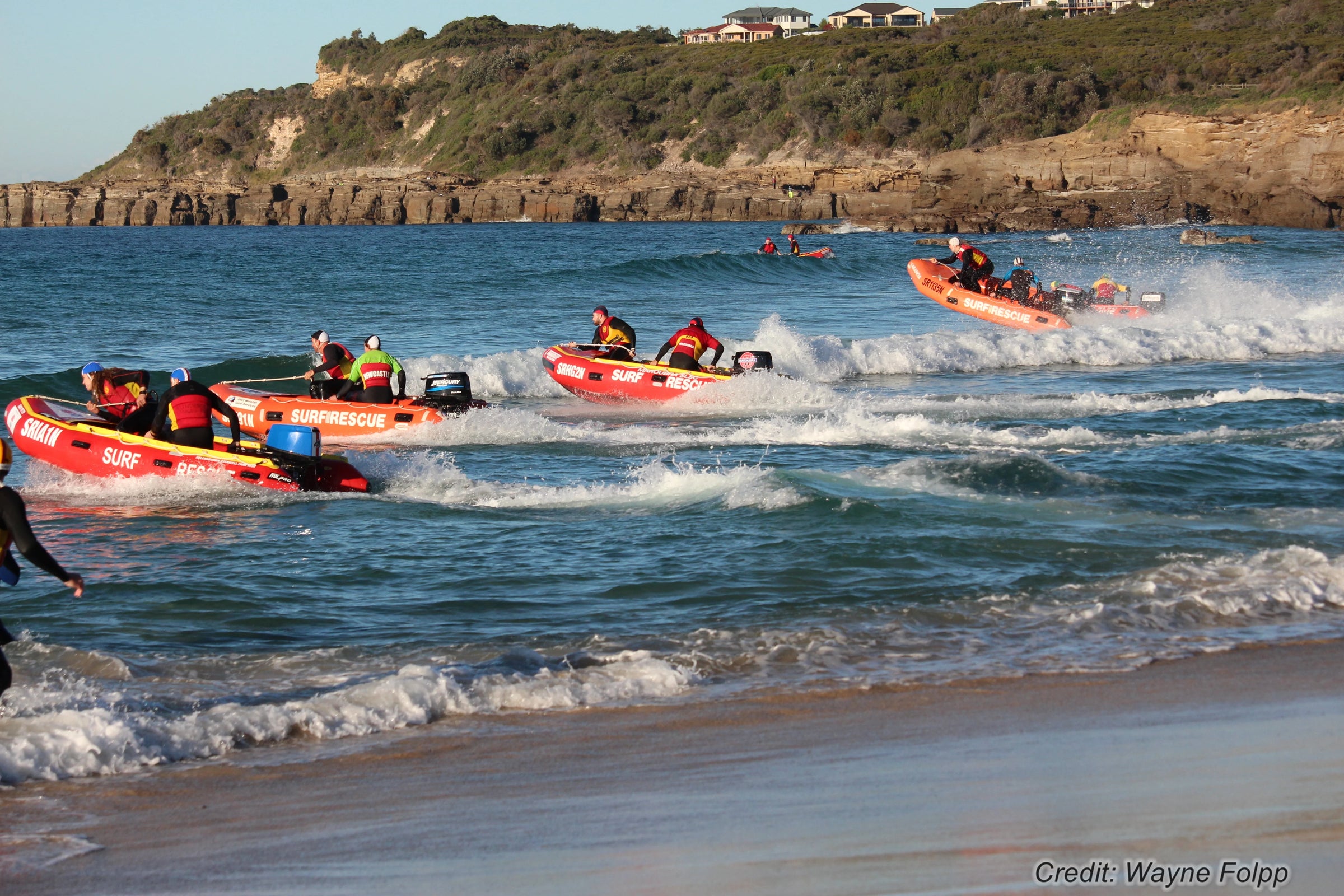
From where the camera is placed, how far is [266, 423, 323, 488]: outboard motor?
35.7 ft

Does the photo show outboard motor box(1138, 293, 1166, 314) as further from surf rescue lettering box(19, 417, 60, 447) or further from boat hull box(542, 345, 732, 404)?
surf rescue lettering box(19, 417, 60, 447)

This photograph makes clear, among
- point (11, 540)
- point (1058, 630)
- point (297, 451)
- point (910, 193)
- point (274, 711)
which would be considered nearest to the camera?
point (11, 540)

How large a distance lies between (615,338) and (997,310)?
8.51 meters

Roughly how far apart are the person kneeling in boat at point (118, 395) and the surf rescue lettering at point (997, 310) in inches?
597

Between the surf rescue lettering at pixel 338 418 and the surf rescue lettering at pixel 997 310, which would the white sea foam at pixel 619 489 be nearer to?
the surf rescue lettering at pixel 338 418

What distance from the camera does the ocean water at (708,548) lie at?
6.18m

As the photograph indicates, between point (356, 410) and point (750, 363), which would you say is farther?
point (750, 363)

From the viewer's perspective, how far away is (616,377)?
16.8 m

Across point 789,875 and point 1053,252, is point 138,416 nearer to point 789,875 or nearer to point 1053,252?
point 789,875

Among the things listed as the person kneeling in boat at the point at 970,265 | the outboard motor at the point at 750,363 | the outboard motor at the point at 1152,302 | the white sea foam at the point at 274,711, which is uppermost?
the person kneeling in boat at the point at 970,265

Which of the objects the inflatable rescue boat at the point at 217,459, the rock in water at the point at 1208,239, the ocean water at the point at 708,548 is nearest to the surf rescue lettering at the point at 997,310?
the ocean water at the point at 708,548

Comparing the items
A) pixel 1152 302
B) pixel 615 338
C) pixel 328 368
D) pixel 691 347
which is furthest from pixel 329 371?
pixel 1152 302

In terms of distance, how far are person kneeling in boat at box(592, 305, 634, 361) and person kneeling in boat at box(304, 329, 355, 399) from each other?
12.8 feet

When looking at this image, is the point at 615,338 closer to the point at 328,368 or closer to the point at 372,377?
the point at 372,377
